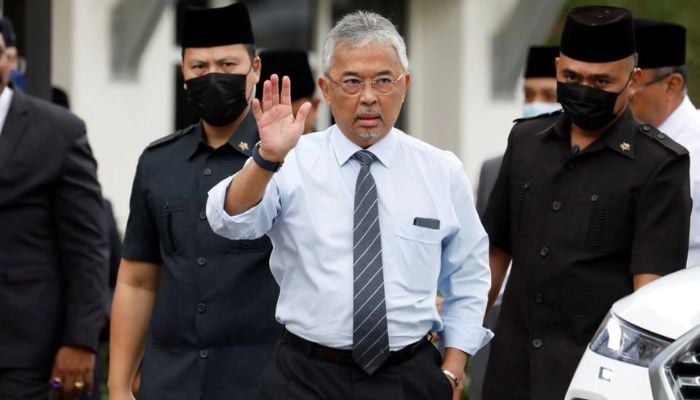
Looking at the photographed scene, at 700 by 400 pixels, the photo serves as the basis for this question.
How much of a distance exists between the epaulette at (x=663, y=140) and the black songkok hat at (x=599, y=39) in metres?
0.24

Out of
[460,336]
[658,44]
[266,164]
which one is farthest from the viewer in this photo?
[658,44]

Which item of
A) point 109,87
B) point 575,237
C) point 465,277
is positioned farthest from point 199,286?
point 109,87

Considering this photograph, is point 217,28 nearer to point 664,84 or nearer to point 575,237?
point 575,237

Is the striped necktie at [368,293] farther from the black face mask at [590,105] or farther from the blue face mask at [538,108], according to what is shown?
the blue face mask at [538,108]

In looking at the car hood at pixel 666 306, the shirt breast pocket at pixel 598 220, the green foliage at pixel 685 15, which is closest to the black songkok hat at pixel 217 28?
the shirt breast pocket at pixel 598 220

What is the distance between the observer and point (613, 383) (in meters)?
4.91

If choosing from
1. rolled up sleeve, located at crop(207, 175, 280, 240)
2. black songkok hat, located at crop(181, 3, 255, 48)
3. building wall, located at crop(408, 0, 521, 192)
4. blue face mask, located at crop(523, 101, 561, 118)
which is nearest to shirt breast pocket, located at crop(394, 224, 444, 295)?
rolled up sleeve, located at crop(207, 175, 280, 240)

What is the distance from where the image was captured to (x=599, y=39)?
573 cm

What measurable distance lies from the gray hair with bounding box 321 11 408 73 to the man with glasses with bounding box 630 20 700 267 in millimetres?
1919

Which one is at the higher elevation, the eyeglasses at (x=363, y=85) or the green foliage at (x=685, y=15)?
the eyeglasses at (x=363, y=85)

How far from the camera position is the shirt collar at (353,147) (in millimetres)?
5223

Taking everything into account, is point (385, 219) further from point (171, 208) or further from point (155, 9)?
point (155, 9)

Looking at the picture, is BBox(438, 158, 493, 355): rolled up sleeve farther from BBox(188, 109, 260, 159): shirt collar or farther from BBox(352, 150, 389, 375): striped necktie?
BBox(188, 109, 260, 159): shirt collar

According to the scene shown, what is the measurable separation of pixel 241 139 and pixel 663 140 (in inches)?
53.5
